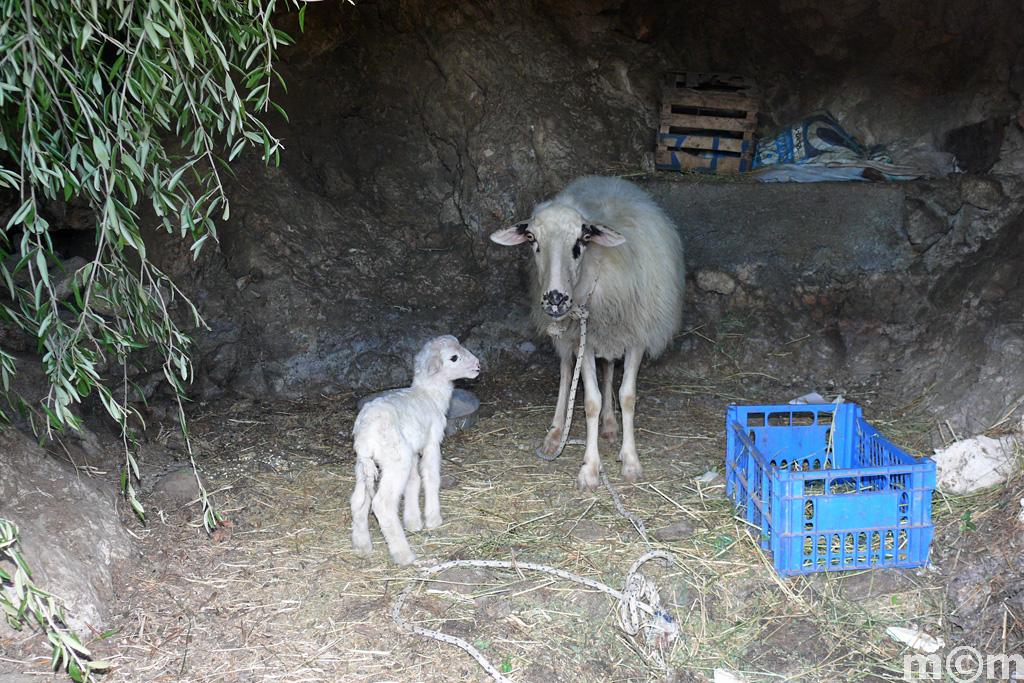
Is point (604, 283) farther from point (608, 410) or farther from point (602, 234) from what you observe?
point (608, 410)

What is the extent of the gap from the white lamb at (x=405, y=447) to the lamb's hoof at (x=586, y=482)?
860 mm

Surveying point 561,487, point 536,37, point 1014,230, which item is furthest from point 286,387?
point 1014,230

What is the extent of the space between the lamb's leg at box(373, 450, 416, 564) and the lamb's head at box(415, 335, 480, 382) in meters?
0.73

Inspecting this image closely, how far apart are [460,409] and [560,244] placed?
5.68ft

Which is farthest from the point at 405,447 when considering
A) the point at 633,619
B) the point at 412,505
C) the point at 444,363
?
the point at 633,619

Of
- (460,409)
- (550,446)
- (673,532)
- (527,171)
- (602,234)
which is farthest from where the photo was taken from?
(527,171)

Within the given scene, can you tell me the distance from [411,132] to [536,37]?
1384mm

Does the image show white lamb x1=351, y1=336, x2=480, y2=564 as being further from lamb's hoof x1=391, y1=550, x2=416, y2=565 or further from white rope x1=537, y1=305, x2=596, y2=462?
white rope x1=537, y1=305, x2=596, y2=462

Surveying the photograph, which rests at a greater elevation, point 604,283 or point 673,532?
point 604,283

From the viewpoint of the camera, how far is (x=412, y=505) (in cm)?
404

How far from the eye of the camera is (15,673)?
281cm

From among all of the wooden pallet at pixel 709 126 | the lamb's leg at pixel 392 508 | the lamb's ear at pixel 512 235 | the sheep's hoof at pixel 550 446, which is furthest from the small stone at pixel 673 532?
the wooden pallet at pixel 709 126

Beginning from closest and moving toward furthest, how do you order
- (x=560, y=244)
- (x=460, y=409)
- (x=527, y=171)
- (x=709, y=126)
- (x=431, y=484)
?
(x=431, y=484) < (x=560, y=244) < (x=460, y=409) < (x=527, y=171) < (x=709, y=126)

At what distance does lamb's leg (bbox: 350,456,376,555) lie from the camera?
148 inches
